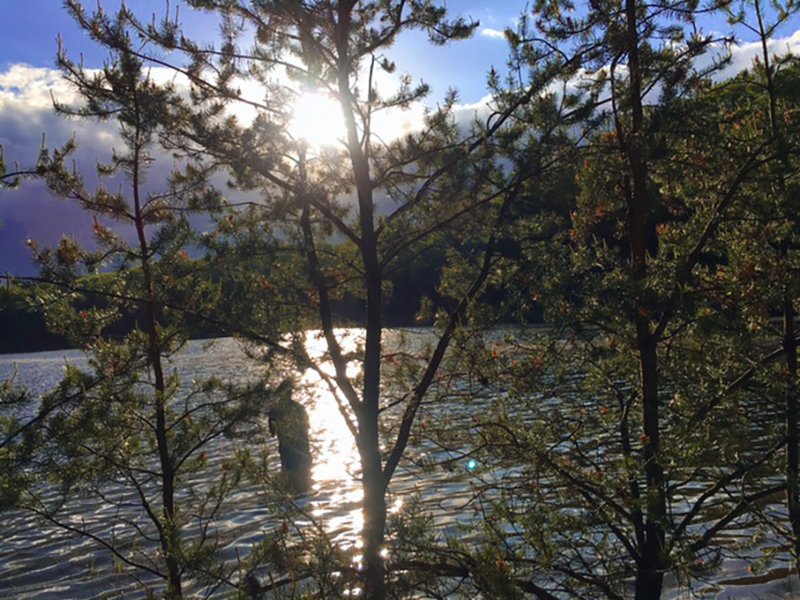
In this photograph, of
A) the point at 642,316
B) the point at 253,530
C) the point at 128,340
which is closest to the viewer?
the point at 642,316

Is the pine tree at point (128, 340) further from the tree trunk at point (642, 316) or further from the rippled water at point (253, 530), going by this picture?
the tree trunk at point (642, 316)

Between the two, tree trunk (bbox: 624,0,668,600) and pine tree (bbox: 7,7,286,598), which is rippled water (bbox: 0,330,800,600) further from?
tree trunk (bbox: 624,0,668,600)

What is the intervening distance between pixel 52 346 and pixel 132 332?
117 meters

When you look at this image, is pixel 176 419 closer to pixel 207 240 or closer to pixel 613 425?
pixel 207 240

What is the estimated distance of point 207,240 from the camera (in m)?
5.98

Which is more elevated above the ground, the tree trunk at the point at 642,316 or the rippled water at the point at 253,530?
the tree trunk at the point at 642,316

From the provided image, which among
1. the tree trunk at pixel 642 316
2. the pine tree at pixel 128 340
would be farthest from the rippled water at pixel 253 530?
the tree trunk at pixel 642 316

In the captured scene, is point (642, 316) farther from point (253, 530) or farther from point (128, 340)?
point (253, 530)

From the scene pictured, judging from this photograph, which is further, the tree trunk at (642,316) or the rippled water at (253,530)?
the rippled water at (253,530)

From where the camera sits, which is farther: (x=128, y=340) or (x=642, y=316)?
(x=128, y=340)

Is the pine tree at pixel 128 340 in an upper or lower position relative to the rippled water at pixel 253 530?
upper

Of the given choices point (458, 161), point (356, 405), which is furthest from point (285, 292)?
Result: point (458, 161)

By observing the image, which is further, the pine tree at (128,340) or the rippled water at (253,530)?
the rippled water at (253,530)

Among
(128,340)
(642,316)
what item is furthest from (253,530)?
(642,316)
